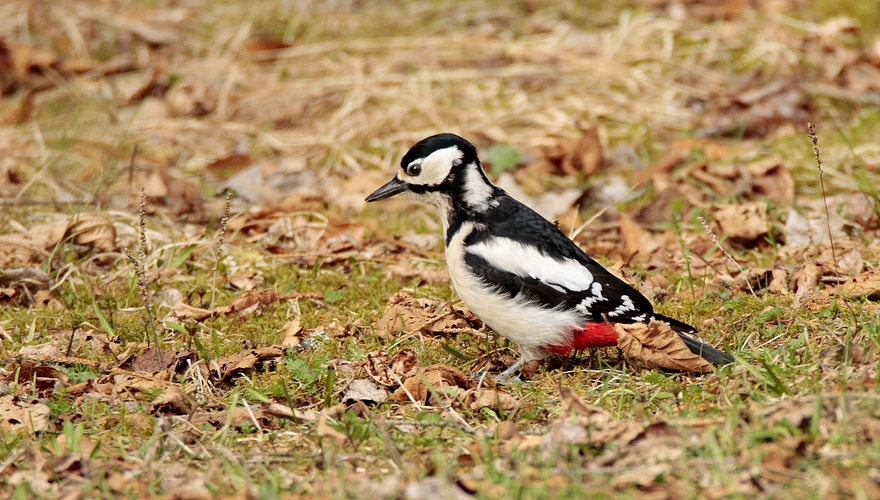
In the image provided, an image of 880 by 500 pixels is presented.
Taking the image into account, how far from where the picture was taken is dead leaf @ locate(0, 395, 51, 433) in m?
3.44

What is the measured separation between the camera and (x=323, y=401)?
3676mm

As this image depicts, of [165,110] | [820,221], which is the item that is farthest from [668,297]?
[165,110]

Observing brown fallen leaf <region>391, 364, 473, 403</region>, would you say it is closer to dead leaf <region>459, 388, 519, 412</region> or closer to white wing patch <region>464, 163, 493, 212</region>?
dead leaf <region>459, 388, 519, 412</region>

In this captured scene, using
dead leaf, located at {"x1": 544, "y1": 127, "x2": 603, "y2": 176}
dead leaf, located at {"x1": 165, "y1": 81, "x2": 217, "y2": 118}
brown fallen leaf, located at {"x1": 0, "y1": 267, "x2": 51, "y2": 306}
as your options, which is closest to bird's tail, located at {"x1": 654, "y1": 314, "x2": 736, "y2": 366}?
dead leaf, located at {"x1": 544, "y1": 127, "x2": 603, "y2": 176}

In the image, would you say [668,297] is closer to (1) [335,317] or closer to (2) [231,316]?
(1) [335,317]

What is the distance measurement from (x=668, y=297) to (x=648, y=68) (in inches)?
152

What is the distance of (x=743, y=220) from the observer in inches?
211

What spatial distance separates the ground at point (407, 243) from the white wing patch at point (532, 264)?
38 cm

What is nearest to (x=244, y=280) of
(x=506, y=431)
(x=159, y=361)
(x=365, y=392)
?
(x=159, y=361)

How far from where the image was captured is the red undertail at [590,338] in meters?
3.87

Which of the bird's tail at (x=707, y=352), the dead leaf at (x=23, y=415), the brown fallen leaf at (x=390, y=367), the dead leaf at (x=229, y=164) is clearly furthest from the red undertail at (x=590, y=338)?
the dead leaf at (x=229, y=164)

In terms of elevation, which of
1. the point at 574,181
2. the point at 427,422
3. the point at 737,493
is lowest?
the point at 574,181

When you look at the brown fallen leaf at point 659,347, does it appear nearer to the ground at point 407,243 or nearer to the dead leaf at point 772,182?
the ground at point 407,243

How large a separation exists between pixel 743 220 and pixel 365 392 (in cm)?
267
